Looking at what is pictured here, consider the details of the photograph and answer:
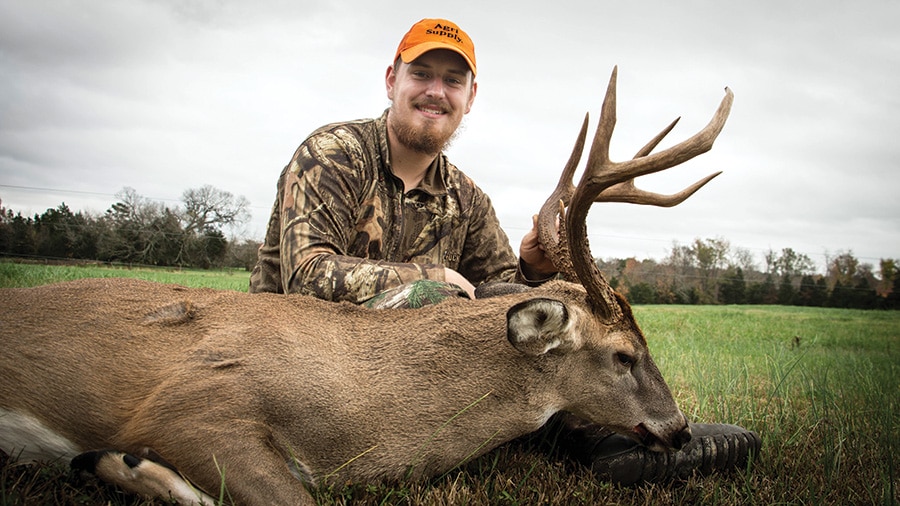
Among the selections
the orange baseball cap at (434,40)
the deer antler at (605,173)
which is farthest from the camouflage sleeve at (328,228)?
the deer antler at (605,173)

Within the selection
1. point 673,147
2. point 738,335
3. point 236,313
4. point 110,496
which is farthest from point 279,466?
point 738,335

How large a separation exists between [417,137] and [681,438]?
10.9 ft

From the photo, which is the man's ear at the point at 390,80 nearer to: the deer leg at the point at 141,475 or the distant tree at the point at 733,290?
the deer leg at the point at 141,475

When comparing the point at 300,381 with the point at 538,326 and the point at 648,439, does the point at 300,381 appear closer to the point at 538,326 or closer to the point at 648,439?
the point at 538,326

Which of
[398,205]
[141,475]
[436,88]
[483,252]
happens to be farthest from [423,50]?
[141,475]

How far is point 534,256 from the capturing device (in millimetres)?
4715

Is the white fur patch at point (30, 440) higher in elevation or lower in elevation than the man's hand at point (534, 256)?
lower

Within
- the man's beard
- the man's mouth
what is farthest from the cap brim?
the man's beard

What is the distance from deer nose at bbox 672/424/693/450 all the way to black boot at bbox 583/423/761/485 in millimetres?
43

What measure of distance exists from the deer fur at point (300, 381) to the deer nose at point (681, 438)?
0.03 meters

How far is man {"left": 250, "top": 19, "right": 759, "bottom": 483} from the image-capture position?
333 centimetres

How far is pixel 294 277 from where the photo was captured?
160 inches

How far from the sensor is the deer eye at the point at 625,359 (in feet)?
10.6

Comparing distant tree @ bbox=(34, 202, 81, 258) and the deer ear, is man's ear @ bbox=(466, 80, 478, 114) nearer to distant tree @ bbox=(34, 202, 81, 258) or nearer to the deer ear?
the deer ear
